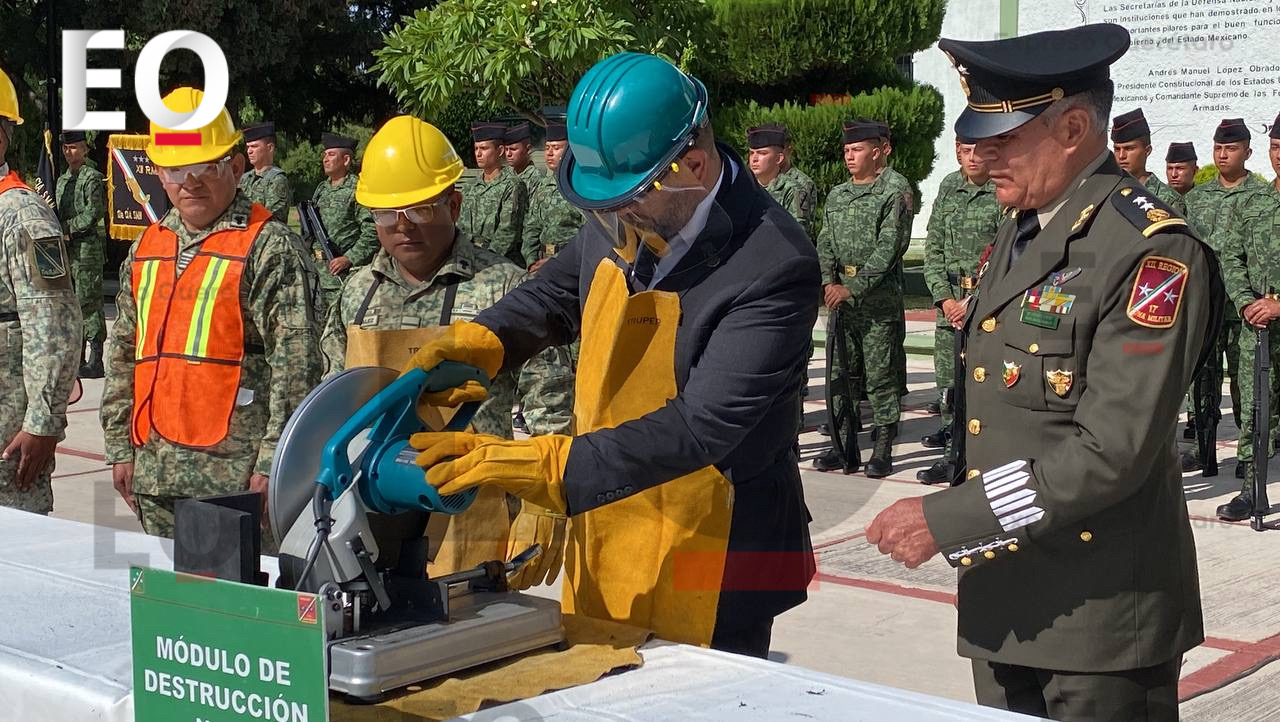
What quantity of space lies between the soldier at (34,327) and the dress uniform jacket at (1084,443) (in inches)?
125

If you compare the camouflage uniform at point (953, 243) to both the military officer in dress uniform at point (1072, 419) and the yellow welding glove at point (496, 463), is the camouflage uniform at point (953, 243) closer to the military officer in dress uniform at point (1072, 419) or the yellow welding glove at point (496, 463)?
the military officer in dress uniform at point (1072, 419)

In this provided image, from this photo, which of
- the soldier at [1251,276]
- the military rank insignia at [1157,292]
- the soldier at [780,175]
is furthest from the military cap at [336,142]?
the military rank insignia at [1157,292]

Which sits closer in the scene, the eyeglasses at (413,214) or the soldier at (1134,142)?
the eyeglasses at (413,214)

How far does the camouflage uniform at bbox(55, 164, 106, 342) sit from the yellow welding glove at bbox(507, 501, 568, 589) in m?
11.2

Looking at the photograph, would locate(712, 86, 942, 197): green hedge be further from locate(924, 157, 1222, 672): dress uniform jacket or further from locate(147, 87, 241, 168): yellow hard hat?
locate(924, 157, 1222, 672): dress uniform jacket

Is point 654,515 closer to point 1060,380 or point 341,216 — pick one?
point 1060,380

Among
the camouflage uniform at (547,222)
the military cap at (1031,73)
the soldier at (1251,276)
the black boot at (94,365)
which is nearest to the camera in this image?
the military cap at (1031,73)

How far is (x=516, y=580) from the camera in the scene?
253 cm

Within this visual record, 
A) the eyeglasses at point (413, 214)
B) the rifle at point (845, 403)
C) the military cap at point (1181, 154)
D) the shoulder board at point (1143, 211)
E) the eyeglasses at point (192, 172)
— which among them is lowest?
the rifle at point (845, 403)

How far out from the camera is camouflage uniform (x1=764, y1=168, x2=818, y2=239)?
977 cm

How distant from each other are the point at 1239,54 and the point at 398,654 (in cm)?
1366

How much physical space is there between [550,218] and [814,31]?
27.5 ft

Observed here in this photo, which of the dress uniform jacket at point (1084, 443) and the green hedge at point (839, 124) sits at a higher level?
the green hedge at point (839, 124)

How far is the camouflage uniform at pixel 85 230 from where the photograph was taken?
13.2m
